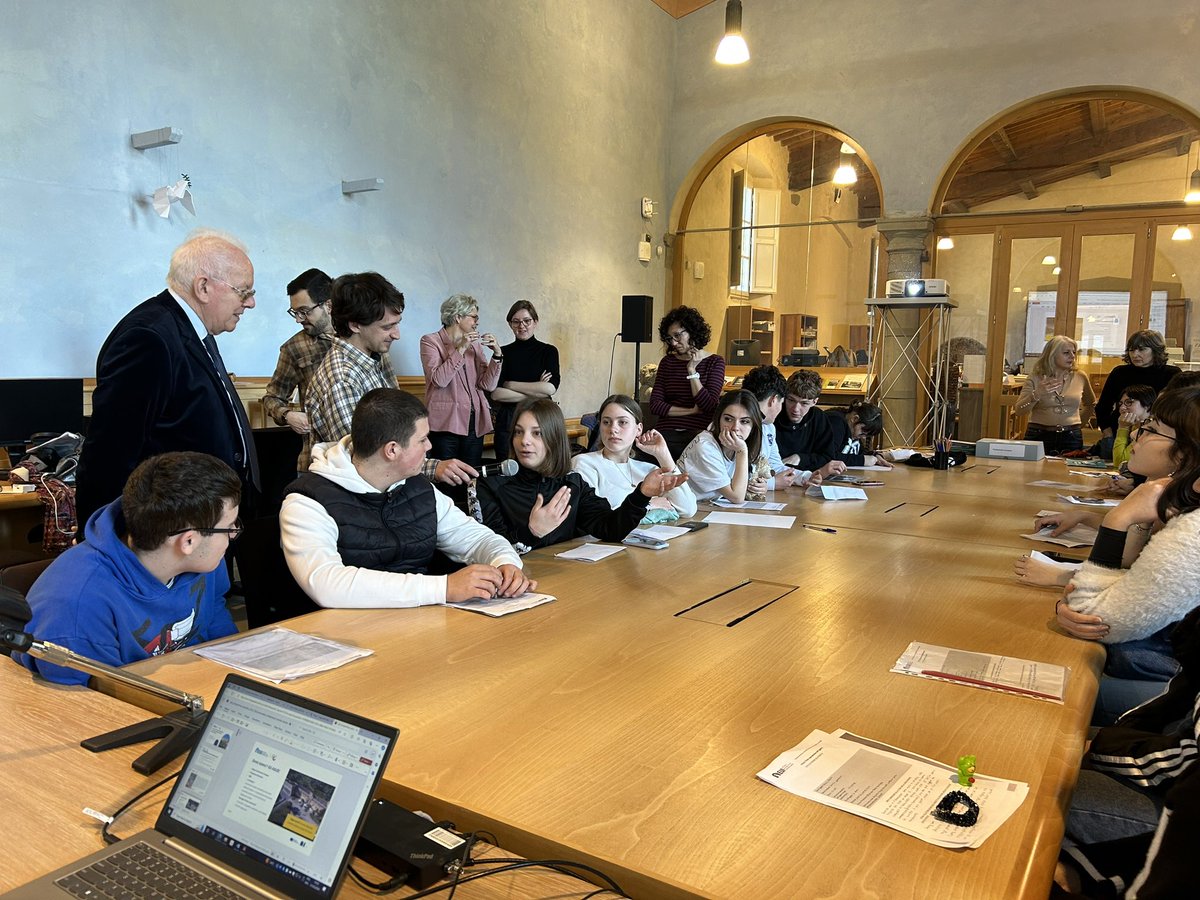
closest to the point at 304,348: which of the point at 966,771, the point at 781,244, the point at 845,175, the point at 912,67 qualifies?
the point at 966,771

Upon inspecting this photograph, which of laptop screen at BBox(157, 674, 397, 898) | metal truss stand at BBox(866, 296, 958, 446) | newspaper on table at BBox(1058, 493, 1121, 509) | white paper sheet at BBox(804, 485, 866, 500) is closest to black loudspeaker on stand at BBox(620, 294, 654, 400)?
metal truss stand at BBox(866, 296, 958, 446)

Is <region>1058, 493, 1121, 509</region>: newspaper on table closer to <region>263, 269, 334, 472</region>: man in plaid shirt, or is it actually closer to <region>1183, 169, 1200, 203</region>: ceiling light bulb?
<region>263, 269, 334, 472</region>: man in plaid shirt

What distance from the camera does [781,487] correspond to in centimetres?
446

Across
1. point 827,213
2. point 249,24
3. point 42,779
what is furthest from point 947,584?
point 827,213

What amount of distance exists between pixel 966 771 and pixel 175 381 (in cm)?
211

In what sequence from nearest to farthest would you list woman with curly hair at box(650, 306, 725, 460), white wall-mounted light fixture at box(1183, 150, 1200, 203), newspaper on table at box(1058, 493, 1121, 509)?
1. newspaper on table at box(1058, 493, 1121, 509)
2. woman with curly hair at box(650, 306, 725, 460)
3. white wall-mounted light fixture at box(1183, 150, 1200, 203)

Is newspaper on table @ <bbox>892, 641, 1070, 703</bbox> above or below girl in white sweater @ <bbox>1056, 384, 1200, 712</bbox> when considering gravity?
below

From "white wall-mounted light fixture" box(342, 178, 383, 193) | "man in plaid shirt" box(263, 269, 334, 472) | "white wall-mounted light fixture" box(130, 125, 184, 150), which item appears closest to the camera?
"man in plaid shirt" box(263, 269, 334, 472)

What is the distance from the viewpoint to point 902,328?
874 centimetres

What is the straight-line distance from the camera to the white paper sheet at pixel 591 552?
8.99 ft

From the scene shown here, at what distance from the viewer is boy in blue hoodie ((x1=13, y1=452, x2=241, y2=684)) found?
1.73 metres

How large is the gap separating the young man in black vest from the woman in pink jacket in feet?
8.77

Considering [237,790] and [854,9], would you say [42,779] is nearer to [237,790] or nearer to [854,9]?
[237,790]

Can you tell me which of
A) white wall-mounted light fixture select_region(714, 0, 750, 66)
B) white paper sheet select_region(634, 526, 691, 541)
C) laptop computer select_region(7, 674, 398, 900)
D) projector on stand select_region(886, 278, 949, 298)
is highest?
white wall-mounted light fixture select_region(714, 0, 750, 66)
